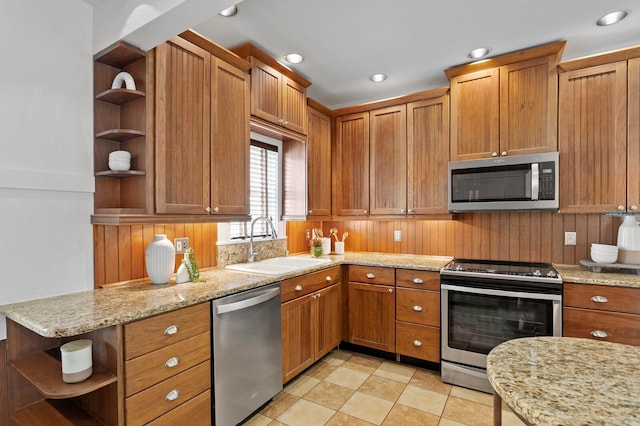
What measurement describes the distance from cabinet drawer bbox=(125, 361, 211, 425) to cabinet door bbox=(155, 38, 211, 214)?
92 cm

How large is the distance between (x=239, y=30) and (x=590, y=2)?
2.22m

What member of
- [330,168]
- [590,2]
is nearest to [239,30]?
[330,168]

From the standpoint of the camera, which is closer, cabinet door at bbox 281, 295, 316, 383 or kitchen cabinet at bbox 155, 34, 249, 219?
kitchen cabinet at bbox 155, 34, 249, 219

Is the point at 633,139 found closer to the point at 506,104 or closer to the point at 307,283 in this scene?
the point at 506,104

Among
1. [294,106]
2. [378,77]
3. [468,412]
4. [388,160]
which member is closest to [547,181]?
[388,160]

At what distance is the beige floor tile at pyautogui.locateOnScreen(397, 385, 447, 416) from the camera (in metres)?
2.28

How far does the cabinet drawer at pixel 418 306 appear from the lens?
2.73 m

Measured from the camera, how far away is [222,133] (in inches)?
89.9

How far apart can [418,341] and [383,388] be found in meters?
0.51

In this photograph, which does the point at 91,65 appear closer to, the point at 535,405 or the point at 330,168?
the point at 330,168

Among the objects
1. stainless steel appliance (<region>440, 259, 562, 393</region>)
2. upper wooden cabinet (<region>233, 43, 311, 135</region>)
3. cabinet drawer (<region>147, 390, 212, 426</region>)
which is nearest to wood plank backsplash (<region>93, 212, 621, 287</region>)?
stainless steel appliance (<region>440, 259, 562, 393</region>)

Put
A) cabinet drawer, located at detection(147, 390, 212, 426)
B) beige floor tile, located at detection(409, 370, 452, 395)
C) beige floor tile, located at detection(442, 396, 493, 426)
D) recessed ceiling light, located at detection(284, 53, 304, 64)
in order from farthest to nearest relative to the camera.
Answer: recessed ceiling light, located at detection(284, 53, 304, 64)
beige floor tile, located at detection(409, 370, 452, 395)
beige floor tile, located at detection(442, 396, 493, 426)
cabinet drawer, located at detection(147, 390, 212, 426)

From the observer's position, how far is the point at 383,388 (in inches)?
100.0

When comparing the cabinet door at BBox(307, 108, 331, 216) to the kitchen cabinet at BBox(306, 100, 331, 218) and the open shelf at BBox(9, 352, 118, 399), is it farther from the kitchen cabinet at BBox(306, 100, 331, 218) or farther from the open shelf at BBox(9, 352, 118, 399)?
the open shelf at BBox(9, 352, 118, 399)
